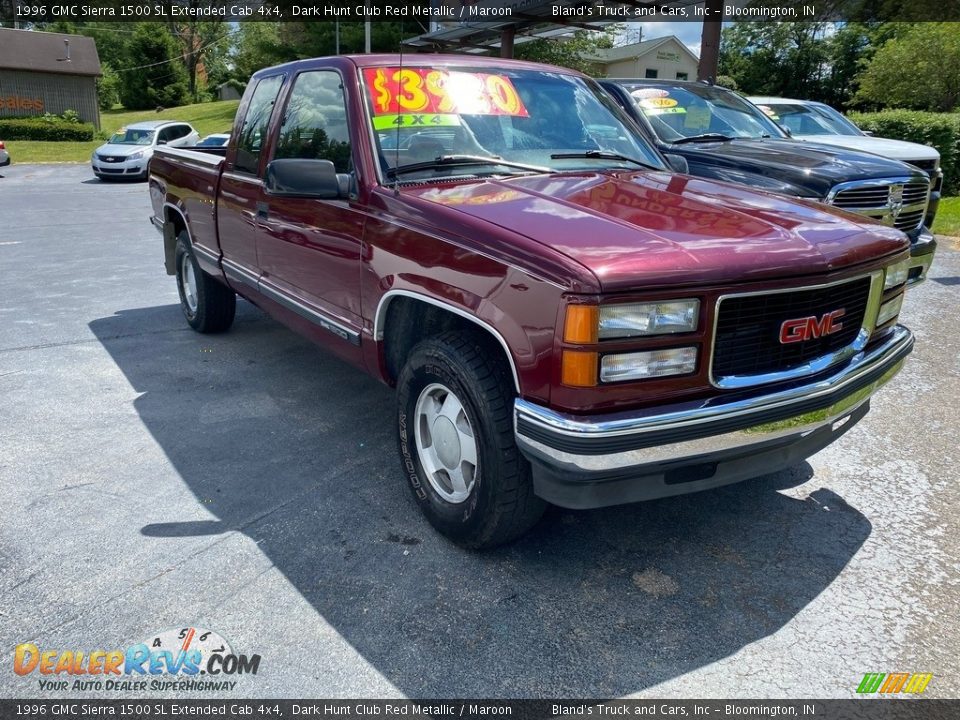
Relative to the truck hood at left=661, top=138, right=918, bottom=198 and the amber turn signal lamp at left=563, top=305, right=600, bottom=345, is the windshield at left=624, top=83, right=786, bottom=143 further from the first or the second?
the amber turn signal lamp at left=563, top=305, right=600, bottom=345

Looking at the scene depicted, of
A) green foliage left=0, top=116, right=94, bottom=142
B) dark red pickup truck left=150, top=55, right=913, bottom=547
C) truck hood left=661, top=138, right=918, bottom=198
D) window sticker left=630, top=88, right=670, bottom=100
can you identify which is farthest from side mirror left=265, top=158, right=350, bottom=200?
green foliage left=0, top=116, right=94, bottom=142

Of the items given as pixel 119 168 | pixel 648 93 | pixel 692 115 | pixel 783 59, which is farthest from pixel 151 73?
pixel 692 115

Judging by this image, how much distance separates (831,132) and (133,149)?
58.2ft

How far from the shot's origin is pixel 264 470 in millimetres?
3869

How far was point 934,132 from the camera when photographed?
14.3m

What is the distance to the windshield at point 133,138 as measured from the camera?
69.7 ft

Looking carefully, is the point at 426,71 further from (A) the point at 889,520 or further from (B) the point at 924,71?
(B) the point at 924,71

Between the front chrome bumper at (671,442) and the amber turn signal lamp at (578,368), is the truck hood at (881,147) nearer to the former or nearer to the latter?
the front chrome bumper at (671,442)

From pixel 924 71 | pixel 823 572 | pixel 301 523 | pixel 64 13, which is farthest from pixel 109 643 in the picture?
pixel 64 13

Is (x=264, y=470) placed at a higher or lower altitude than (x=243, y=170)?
lower

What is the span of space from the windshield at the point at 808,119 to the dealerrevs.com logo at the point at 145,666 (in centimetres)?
966

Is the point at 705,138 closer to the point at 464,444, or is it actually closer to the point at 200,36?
the point at 464,444

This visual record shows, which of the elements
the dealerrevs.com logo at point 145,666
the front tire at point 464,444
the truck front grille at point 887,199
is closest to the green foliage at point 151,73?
the truck front grille at point 887,199

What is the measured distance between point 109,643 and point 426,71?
2820mm
